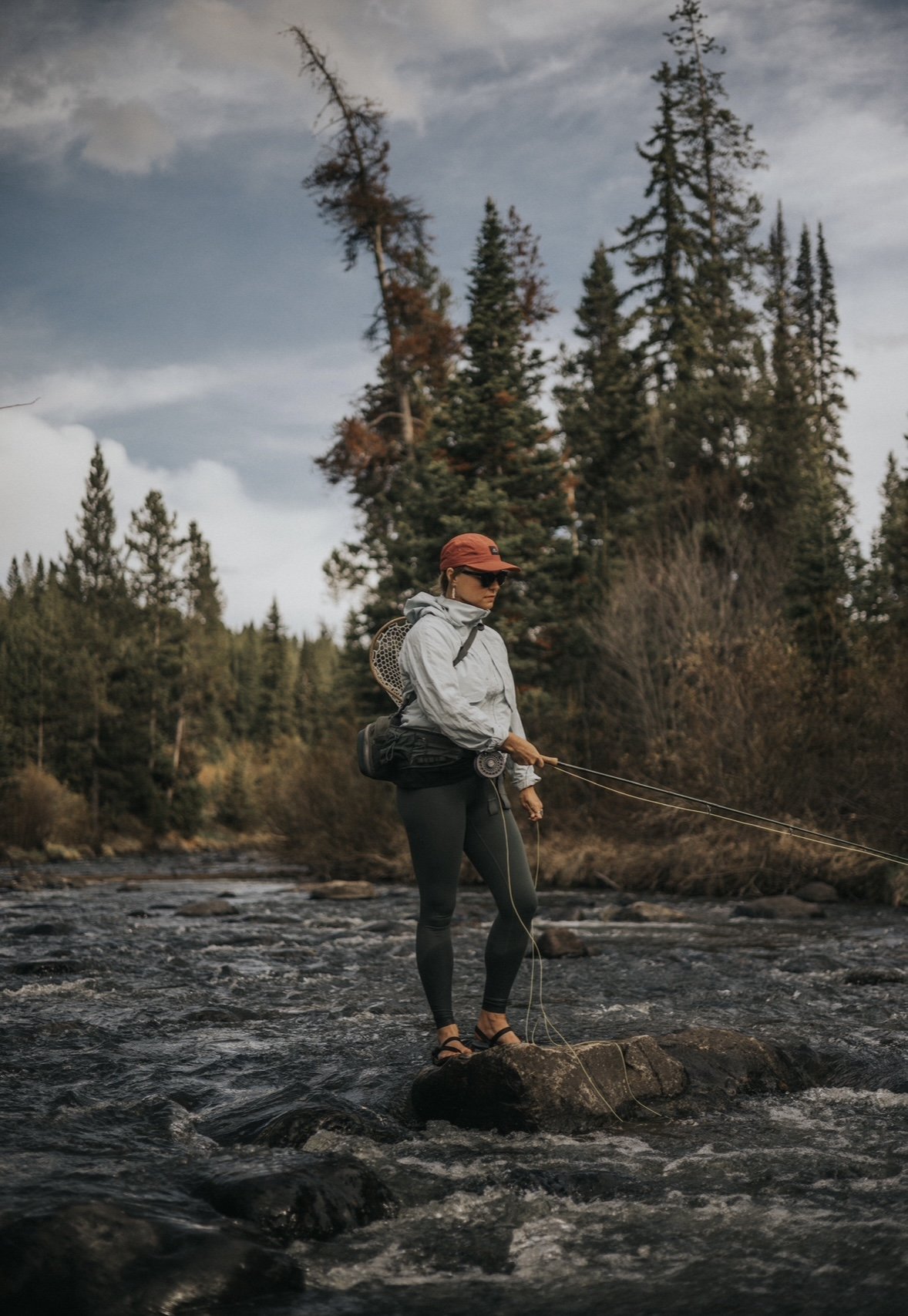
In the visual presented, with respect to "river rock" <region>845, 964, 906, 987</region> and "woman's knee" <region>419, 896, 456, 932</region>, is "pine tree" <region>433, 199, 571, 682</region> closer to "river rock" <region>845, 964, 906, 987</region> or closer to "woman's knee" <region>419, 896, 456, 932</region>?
"river rock" <region>845, 964, 906, 987</region>

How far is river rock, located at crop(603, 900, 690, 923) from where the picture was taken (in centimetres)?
1570

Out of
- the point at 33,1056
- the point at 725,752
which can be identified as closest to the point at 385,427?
the point at 725,752

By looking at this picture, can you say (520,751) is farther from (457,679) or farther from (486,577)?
(486,577)

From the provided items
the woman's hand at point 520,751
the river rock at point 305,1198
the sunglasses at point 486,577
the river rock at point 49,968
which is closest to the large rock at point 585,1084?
the river rock at point 305,1198

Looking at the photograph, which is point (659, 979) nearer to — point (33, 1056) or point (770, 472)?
point (33, 1056)

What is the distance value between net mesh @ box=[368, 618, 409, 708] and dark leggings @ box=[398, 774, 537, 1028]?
631mm

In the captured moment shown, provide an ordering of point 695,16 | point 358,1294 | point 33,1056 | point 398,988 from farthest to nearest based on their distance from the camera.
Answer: point 695,16, point 398,988, point 33,1056, point 358,1294

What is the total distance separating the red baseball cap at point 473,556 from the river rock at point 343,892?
51.4ft

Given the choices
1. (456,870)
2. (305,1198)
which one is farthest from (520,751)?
(305,1198)

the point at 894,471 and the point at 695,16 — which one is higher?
the point at 695,16

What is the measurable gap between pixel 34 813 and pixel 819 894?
2952cm

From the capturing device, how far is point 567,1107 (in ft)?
17.4

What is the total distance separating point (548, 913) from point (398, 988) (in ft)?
26.3

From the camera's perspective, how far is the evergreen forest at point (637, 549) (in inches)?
830
